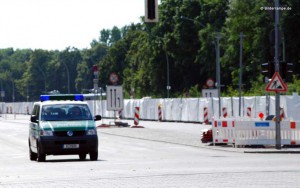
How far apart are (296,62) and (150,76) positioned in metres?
36.1

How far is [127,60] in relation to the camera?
16038 cm

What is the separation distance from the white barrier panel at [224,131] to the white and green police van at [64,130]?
7688mm

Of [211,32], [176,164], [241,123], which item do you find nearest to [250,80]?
[211,32]

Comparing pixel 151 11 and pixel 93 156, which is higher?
pixel 151 11

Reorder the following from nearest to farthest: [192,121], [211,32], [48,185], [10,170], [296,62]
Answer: [48,185] → [10,170] → [192,121] → [296,62] → [211,32]

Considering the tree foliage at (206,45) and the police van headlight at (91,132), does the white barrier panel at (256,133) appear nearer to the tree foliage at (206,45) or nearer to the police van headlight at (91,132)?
the police van headlight at (91,132)

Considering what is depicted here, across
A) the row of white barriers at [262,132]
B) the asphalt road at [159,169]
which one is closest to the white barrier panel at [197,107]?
the row of white barriers at [262,132]

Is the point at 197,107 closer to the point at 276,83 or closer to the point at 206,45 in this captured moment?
the point at 206,45

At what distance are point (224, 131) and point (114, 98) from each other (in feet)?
83.0

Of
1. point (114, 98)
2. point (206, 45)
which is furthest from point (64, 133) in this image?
point (206, 45)

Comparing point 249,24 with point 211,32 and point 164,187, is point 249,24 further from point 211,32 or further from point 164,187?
point 164,187

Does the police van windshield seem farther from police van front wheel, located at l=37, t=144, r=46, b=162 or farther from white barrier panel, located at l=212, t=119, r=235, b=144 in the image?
white barrier panel, located at l=212, t=119, r=235, b=144

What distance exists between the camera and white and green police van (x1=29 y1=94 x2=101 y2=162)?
2558cm

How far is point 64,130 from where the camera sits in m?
25.6
